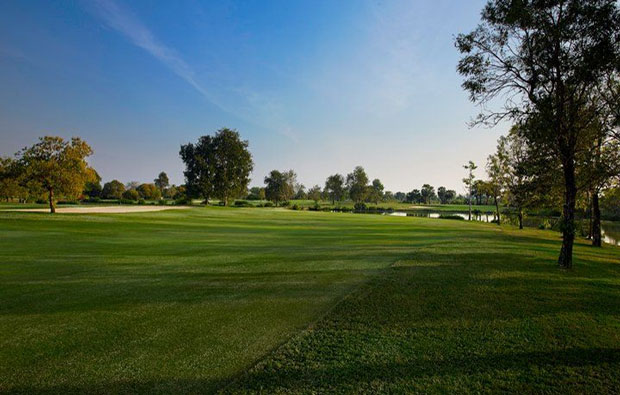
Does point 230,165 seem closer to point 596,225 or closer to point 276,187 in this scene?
point 276,187

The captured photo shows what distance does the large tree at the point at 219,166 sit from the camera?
67.9 meters

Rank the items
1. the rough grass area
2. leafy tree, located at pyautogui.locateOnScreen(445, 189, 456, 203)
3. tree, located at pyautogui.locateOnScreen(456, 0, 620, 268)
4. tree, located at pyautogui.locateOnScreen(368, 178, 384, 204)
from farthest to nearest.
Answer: leafy tree, located at pyautogui.locateOnScreen(445, 189, 456, 203) → tree, located at pyautogui.locateOnScreen(368, 178, 384, 204) → tree, located at pyautogui.locateOnScreen(456, 0, 620, 268) → the rough grass area

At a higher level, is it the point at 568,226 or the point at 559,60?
the point at 559,60

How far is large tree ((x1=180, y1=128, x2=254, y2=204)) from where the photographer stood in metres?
67.9

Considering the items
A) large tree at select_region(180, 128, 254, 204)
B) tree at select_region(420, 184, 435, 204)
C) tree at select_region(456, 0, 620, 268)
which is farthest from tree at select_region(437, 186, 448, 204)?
tree at select_region(456, 0, 620, 268)

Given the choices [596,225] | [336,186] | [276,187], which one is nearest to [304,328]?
[596,225]

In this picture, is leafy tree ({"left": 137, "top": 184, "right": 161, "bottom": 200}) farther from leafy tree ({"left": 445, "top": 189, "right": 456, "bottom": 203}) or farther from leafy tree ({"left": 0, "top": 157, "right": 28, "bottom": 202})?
leafy tree ({"left": 445, "top": 189, "right": 456, "bottom": 203})

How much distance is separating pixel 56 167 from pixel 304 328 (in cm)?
3481

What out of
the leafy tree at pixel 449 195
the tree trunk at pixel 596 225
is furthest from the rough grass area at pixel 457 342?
the leafy tree at pixel 449 195

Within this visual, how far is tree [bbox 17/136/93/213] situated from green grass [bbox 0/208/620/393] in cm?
2431

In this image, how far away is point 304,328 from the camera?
5.06 m

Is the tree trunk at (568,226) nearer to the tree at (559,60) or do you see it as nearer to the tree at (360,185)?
the tree at (559,60)

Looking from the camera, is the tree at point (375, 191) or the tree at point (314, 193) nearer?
the tree at point (375, 191)

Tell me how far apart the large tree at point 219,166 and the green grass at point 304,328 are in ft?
196
